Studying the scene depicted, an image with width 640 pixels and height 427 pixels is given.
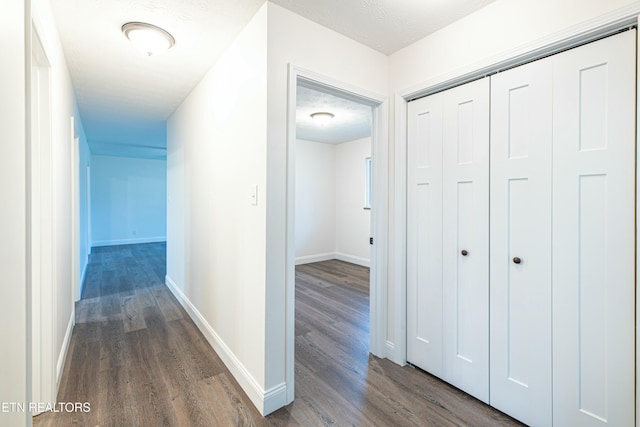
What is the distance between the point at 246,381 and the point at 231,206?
120 centimetres

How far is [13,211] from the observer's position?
1.03 m

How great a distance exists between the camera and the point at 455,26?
192cm

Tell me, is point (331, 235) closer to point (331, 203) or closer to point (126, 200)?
point (331, 203)

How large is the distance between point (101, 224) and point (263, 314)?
26.7 ft

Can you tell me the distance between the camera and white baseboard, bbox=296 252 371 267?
19.1 ft

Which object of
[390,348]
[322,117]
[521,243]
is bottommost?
[390,348]

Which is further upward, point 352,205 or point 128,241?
point 352,205

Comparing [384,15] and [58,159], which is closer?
[384,15]

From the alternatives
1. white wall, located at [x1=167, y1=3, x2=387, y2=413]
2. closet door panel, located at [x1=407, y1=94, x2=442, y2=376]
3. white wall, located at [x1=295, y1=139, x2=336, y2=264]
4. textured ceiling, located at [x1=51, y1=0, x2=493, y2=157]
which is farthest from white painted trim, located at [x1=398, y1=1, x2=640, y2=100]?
white wall, located at [x1=295, y1=139, x2=336, y2=264]

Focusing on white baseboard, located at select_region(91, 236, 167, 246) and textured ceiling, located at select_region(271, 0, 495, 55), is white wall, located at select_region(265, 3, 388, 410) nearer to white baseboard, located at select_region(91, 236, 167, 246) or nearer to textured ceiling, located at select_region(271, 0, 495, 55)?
textured ceiling, located at select_region(271, 0, 495, 55)

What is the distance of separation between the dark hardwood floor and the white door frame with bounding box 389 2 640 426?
399 mm

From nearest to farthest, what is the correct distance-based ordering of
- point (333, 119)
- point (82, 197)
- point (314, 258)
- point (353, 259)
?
point (333, 119) → point (82, 197) → point (353, 259) → point (314, 258)

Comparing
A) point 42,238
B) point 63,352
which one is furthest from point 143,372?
point 42,238

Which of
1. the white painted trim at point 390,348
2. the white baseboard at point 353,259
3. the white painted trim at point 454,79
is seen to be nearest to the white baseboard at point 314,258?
the white baseboard at point 353,259
